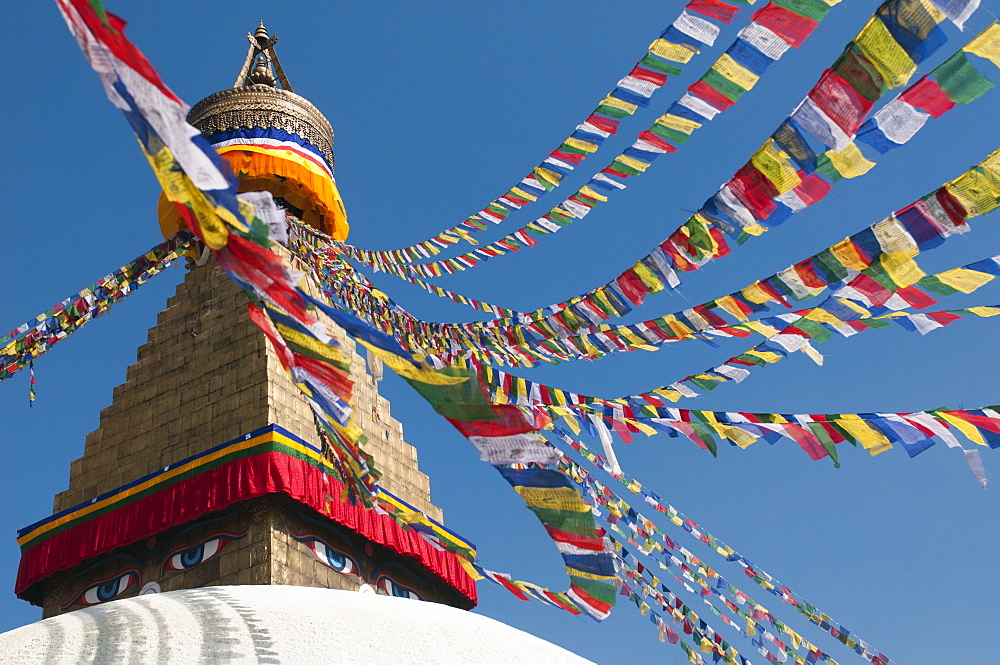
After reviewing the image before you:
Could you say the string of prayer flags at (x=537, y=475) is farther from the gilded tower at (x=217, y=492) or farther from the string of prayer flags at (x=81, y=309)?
the string of prayer flags at (x=81, y=309)

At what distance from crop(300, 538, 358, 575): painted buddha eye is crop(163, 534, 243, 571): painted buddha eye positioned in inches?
24.0

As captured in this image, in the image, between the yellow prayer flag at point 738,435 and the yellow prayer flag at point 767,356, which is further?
the yellow prayer flag at point 767,356

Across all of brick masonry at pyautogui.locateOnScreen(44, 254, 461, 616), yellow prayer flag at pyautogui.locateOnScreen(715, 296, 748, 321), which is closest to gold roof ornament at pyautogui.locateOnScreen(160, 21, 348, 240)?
brick masonry at pyautogui.locateOnScreen(44, 254, 461, 616)

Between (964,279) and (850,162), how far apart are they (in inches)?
37.6

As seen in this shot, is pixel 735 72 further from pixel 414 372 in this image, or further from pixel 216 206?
pixel 216 206

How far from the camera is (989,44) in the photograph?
4.11 metres

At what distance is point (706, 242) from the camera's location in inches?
207

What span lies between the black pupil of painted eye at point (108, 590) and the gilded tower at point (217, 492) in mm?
14

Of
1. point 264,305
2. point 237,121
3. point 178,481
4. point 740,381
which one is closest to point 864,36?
point 740,381

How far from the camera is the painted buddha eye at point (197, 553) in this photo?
8016 millimetres

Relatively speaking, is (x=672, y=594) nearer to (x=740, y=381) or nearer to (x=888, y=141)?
(x=740, y=381)

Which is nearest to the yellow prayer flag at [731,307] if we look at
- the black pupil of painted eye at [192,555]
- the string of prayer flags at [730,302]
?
the string of prayer flags at [730,302]

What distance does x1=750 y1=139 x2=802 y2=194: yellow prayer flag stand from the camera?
4.67m

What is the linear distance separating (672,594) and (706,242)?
2576mm
